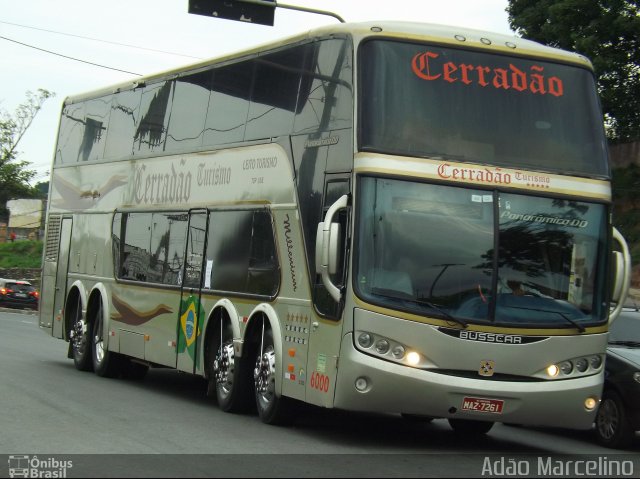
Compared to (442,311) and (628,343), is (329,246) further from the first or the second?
(628,343)

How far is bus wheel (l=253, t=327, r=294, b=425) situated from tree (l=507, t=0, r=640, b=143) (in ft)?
74.1

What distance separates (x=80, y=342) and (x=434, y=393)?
1073cm

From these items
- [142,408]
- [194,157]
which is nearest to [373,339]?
[142,408]

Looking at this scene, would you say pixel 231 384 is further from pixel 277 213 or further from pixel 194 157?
pixel 194 157

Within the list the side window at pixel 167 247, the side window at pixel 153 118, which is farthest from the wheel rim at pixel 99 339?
the side window at pixel 153 118

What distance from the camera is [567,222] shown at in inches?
464

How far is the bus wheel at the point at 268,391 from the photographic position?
13.0 m

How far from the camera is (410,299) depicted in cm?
1119

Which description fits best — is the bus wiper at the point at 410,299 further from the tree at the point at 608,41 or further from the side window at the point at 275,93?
the tree at the point at 608,41

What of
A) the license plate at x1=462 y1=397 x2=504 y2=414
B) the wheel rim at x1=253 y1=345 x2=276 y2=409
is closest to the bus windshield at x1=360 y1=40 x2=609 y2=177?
the license plate at x1=462 y1=397 x2=504 y2=414

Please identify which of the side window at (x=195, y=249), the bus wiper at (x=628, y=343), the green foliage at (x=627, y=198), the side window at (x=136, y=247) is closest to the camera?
the bus wiper at (x=628, y=343)

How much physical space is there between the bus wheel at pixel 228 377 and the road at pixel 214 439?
198 millimetres

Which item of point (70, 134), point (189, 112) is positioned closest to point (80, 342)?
point (70, 134)

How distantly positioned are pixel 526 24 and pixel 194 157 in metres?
24.1
